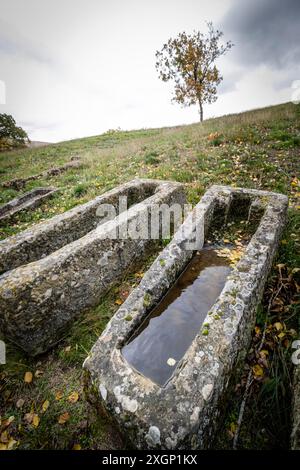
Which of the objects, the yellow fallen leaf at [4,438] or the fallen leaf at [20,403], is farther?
the fallen leaf at [20,403]

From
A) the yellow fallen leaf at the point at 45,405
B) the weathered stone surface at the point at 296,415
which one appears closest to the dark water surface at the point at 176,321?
the weathered stone surface at the point at 296,415

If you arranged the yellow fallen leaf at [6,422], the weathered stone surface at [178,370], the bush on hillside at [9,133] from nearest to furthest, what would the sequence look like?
1. the weathered stone surface at [178,370]
2. the yellow fallen leaf at [6,422]
3. the bush on hillside at [9,133]

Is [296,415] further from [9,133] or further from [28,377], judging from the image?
[9,133]

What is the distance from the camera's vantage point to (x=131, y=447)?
168cm

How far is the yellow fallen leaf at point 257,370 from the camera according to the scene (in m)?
2.25

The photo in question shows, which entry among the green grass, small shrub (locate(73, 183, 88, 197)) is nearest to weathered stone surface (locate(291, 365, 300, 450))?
the green grass

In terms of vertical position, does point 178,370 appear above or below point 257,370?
above

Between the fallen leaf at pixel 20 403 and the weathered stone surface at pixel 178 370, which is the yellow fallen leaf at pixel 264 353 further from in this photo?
the fallen leaf at pixel 20 403

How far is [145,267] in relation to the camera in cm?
375

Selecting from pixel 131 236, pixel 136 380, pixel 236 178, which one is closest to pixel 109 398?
pixel 136 380

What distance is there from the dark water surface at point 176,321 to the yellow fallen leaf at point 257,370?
0.64 meters

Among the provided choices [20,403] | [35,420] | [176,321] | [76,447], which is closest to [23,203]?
[20,403]

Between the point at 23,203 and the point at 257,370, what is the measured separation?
722cm

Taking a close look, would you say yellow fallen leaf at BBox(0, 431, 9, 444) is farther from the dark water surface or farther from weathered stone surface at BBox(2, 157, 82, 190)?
weathered stone surface at BBox(2, 157, 82, 190)
